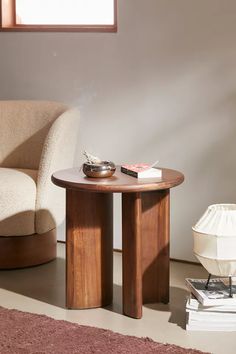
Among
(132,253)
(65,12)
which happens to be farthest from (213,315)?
(65,12)

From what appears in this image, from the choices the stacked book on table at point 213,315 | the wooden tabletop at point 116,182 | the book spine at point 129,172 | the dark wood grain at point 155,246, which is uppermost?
the book spine at point 129,172

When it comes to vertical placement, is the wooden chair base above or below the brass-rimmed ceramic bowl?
below

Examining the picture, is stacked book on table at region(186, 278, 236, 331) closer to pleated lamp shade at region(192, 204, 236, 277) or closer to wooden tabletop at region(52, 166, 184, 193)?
pleated lamp shade at region(192, 204, 236, 277)

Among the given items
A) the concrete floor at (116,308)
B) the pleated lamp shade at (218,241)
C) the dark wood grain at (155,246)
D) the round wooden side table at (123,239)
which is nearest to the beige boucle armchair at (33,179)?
the concrete floor at (116,308)

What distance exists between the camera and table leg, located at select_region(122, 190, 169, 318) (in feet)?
9.74

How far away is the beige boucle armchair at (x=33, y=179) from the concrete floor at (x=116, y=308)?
0.40 feet

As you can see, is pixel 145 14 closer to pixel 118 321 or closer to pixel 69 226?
pixel 69 226

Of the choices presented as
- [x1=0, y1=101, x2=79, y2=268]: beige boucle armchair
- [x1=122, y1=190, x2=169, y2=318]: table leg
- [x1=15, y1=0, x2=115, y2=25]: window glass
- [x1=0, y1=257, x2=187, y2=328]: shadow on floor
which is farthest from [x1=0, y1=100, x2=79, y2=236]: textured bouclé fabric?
[x1=122, y1=190, x2=169, y2=318]: table leg

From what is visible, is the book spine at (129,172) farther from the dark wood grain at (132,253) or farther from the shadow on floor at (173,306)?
the shadow on floor at (173,306)

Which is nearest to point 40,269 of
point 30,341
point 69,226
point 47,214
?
point 47,214

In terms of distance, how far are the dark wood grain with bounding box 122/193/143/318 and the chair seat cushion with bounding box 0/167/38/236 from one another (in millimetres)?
765

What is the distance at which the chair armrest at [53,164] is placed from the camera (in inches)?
142

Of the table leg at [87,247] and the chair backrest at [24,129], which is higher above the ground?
the chair backrest at [24,129]

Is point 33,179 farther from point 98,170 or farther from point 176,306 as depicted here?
point 176,306
